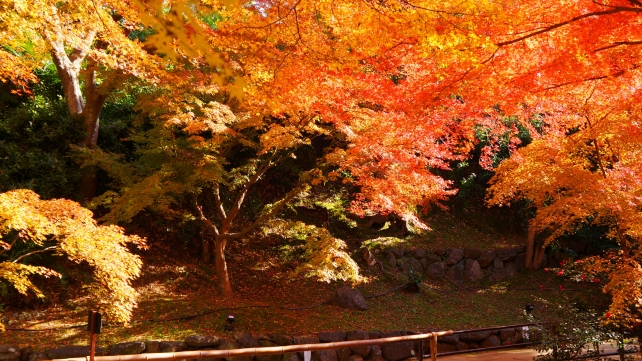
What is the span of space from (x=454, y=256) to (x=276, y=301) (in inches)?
202

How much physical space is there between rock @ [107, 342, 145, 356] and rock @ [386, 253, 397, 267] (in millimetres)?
6440

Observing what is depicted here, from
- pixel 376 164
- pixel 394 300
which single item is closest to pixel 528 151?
pixel 376 164

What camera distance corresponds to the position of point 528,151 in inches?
319

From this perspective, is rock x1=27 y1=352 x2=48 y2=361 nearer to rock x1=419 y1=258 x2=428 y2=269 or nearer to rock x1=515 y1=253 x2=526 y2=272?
rock x1=419 y1=258 x2=428 y2=269

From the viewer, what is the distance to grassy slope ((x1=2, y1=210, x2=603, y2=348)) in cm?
713

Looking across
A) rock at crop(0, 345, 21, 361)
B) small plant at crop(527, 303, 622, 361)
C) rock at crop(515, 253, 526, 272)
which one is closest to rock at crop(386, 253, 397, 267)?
rock at crop(515, 253, 526, 272)

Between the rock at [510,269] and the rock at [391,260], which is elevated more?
the rock at [391,260]

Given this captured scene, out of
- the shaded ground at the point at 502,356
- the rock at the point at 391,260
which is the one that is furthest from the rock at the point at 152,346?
the rock at the point at 391,260

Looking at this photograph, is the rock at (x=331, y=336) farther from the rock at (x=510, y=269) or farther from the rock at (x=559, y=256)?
the rock at (x=559, y=256)

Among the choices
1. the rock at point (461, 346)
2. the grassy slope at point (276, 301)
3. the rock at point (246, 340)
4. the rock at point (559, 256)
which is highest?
the rock at point (559, 256)

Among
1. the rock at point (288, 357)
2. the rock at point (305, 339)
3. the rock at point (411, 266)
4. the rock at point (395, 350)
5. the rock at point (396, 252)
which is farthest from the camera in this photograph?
the rock at point (396, 252)

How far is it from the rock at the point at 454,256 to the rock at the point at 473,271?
0.76 feet

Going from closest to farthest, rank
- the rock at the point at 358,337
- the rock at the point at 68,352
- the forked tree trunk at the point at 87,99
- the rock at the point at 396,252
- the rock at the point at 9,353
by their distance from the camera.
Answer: the rock at the point at 9,353 → the rock at the point at 68,352 → the rock at the point at 358,337 → the forked tree trunk at the point at 87,99 → the rock at the point at 396,252

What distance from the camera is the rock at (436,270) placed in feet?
38.0
